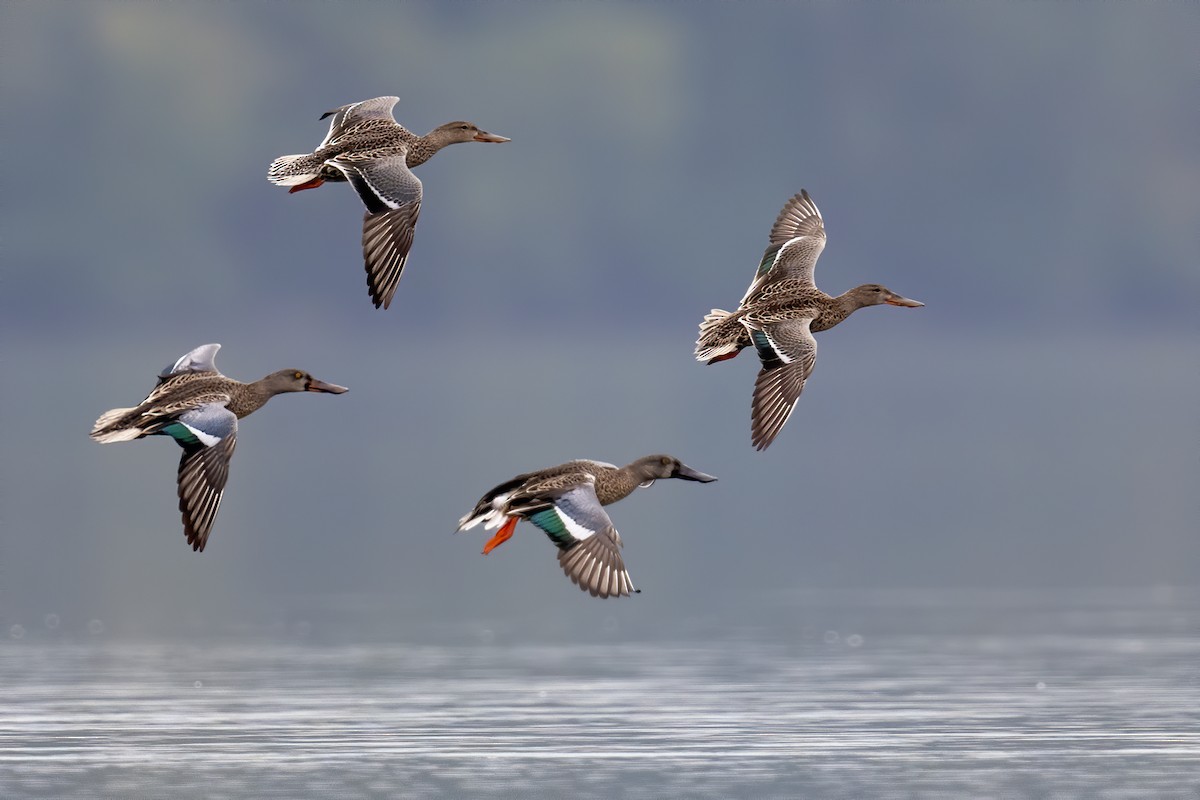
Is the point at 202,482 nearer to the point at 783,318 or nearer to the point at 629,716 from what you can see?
the point at 783,318

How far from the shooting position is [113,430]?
54.3 feet

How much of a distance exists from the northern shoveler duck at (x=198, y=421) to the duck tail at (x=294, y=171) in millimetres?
1162

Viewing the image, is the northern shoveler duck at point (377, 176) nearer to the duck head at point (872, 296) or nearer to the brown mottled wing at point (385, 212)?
the brown mottled wing at point (385, 212)

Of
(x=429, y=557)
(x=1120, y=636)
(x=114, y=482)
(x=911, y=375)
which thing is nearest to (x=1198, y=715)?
(x=1120, y=636)

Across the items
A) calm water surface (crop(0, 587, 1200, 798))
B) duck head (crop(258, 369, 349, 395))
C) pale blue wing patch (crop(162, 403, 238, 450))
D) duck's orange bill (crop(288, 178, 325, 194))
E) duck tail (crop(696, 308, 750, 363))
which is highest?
duck's orange bill (crop(288, 178, 325, 194))

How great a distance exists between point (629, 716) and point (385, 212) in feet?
29.0

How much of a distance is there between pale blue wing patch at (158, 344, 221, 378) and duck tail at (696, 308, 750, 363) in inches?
124

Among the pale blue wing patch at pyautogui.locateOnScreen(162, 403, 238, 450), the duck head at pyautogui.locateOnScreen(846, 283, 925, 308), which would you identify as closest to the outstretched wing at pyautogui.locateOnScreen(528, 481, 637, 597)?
the pale blue wing patch at pyautogui.locateOnScreen(162, 403, 238, 450)

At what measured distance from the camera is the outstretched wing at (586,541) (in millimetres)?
16078

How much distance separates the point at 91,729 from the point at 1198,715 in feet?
31.3

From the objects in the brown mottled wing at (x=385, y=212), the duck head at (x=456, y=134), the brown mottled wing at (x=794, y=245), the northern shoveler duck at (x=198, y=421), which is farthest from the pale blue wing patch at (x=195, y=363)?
the brown mottled wing at (x=794, y=245)

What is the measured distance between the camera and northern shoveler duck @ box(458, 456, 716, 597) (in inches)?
636

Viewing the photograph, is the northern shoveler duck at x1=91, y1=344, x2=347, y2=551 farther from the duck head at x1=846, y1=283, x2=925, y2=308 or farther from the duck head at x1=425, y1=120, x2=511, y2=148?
the duck head at x1=846, y1=283, x2=925, y2=308

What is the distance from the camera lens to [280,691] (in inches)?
1094
